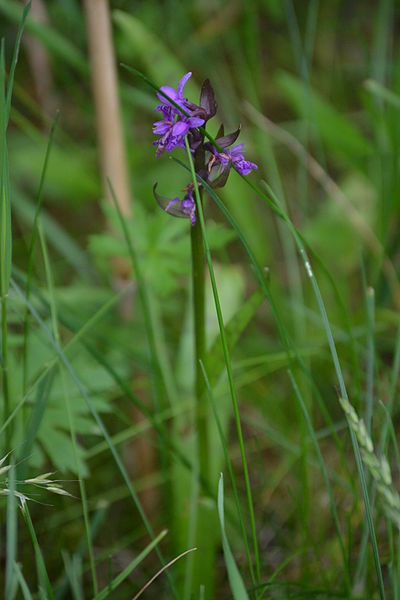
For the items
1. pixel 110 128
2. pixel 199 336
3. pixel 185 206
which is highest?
pixel 110 128

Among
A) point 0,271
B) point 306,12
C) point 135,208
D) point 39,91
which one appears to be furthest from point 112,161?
point 306,12

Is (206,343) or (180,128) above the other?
(180,128)

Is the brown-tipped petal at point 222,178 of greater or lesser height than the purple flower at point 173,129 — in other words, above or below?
below

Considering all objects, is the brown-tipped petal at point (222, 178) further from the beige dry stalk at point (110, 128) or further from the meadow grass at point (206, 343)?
the beige dry stalk at point (110, 128)

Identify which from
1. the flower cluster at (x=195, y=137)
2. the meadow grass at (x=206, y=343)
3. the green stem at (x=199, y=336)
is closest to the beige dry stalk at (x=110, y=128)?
the meadow grass at (x=206, y=343)

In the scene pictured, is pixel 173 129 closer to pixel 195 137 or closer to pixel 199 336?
pixel 195 137

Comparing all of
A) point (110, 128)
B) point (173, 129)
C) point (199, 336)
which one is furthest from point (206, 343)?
point (110, 128)

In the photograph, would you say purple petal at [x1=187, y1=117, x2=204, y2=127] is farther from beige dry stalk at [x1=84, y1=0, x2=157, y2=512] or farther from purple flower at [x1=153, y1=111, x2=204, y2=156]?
beige dry stalk at [x1=84, y1=0, x2=157, y2=512]

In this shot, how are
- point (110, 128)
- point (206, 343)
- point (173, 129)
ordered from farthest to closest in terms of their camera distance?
1. point (110, 128)
2. point (206, 343)
3. point (173, 129)

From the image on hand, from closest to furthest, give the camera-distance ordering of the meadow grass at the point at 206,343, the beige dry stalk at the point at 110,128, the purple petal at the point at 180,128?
1. the purple petal at the point at 180,128
2. the meadow grass at the point at 206,343
3. the beige dry stalk at the point at 110,128
